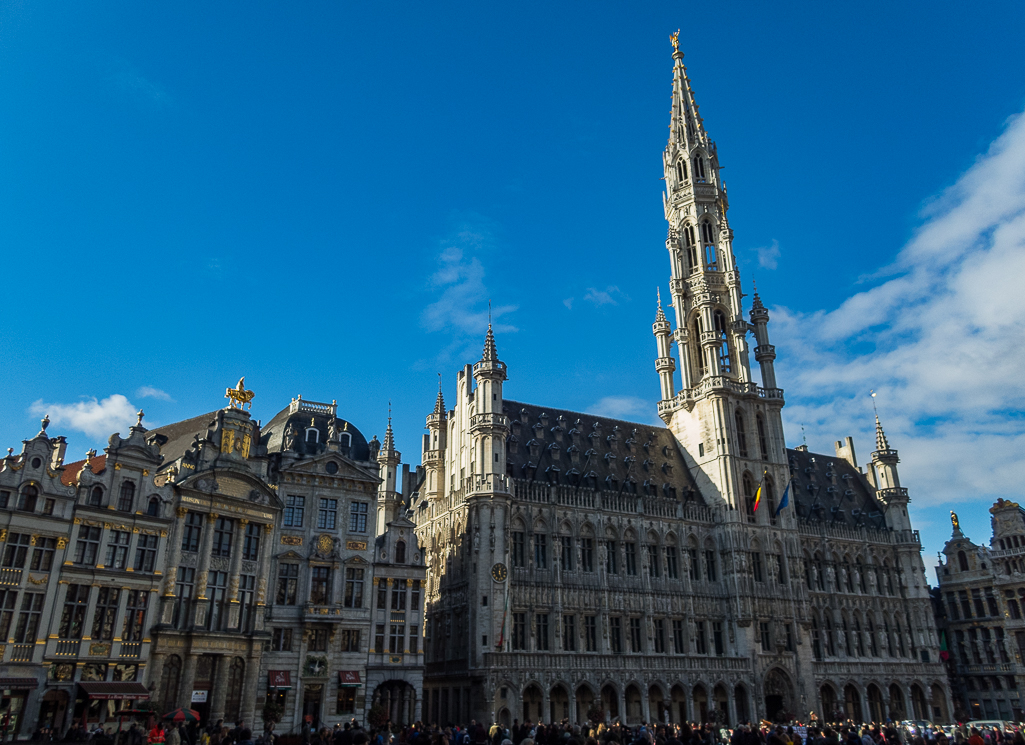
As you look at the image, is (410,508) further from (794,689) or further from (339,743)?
(339,743)

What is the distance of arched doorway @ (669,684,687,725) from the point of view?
5828cm

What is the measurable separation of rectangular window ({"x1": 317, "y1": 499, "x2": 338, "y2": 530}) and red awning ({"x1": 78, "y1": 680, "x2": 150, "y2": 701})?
13.3 meters

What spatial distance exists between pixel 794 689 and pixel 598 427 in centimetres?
2612

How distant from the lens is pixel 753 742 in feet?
73.4

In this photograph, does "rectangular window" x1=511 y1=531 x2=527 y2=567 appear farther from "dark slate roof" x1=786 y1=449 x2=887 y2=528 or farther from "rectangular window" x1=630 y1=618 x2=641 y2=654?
"dark slate roof" x1=786 y1=449 x2=887 y2=528

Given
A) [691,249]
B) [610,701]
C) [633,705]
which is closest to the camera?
[610,701]

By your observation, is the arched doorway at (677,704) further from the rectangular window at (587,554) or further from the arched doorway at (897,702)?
the arched doorway at (897,702)

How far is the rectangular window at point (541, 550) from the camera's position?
58.2 meters

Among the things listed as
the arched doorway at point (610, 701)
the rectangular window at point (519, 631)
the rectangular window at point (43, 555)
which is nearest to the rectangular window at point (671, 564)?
the arched doorway at point (610, 701)

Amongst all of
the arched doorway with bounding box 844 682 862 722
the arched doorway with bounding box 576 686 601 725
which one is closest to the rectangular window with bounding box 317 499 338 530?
the arched doorway with bounding box 576 686 601 725

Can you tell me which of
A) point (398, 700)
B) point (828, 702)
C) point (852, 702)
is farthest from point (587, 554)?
point (852, 702)

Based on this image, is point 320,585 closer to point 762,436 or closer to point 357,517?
point 357,517

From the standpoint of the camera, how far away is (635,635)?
59.8 meters

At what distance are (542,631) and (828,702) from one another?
27.9 meters
